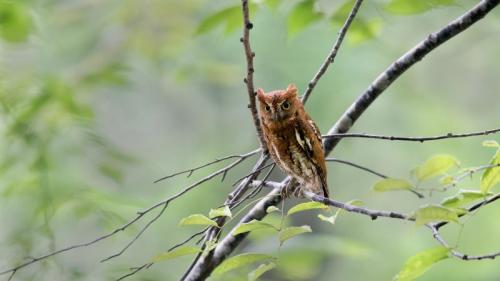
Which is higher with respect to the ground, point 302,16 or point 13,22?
point 13,22

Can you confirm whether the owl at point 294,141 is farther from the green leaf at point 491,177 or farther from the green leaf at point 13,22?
the green leaf at point 13,22

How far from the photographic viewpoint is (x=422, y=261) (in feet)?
3.77

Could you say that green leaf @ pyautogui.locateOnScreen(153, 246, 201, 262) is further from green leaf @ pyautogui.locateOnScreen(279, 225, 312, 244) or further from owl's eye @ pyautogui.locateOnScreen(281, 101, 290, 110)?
owl's eye @ pyautogui.locateOnScreen(281, 101, 290, 110)

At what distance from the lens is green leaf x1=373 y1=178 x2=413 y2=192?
100 cm

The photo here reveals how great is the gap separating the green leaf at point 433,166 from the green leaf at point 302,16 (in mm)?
905

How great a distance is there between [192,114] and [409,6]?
252 inches

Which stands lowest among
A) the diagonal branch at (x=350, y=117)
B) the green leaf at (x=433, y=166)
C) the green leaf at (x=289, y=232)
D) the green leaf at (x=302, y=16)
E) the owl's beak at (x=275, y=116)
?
the green leaf at (x=433, y=166)

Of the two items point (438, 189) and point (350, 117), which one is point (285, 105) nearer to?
point (350, 117)

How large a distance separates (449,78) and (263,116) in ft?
21.0

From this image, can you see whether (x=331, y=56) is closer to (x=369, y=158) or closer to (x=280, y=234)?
(x=280, y=234)

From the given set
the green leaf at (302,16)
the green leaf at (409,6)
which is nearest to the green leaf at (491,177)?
the green leaf at (409,6)

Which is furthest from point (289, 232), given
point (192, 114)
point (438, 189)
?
point (192, 114)

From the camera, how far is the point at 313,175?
71.4 inches

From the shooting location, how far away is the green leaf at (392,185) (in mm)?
997
